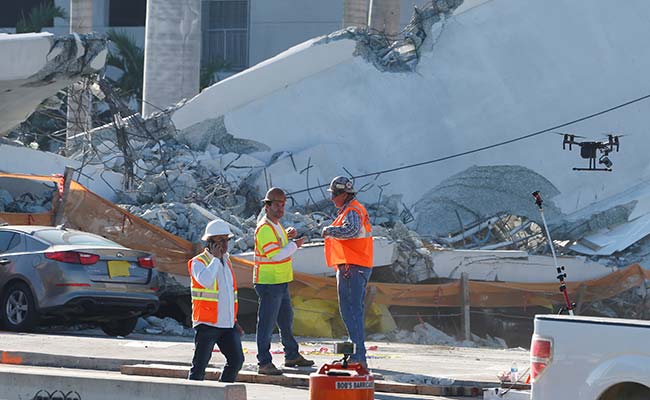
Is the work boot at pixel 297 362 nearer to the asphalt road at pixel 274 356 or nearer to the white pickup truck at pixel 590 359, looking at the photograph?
the asphalt road at pixel 274 356

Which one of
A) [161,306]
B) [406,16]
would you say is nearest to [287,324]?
[161,306]

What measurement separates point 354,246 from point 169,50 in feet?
61.5

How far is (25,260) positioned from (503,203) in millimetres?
11815

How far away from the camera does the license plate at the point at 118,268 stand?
1683cm

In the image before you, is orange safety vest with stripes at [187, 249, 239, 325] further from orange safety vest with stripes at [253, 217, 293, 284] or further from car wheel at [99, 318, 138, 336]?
car wheel at [99, 318, 138, 336]

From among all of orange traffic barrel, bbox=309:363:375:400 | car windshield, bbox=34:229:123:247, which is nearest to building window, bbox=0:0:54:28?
car windshield, bbox=34:229:123:247

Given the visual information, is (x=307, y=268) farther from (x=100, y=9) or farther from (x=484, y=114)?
(x=100, y=9)

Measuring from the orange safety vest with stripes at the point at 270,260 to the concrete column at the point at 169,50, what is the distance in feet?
57.3

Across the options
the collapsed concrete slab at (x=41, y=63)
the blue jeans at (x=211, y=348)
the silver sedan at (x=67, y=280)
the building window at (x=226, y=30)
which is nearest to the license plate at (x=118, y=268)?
the silver sedan at (x=67, y=280)

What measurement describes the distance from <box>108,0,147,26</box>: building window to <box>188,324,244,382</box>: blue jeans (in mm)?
48912

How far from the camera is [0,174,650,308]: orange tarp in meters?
19.4

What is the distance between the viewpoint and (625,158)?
27047mm

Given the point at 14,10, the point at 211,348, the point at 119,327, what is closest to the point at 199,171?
the point at 119,327

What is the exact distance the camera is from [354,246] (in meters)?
12.8
